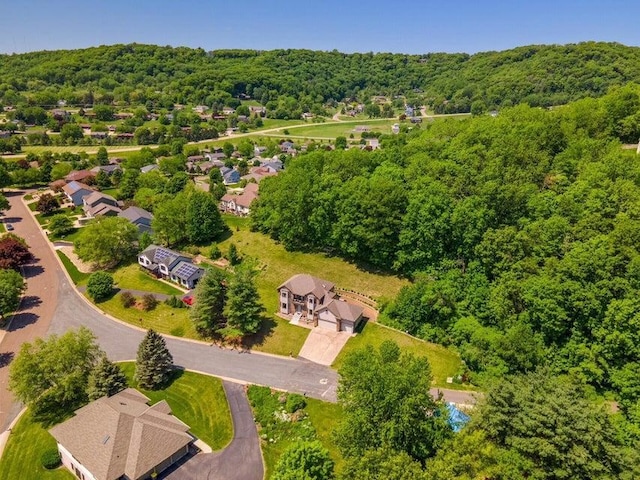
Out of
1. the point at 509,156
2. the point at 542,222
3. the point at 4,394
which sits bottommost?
the point at 4,394

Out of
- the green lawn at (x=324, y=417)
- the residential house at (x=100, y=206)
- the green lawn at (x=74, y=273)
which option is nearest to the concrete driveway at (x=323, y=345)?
the green lawn at (x=324, y=417)

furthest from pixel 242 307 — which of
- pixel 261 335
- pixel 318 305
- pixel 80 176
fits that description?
pixel 80 176

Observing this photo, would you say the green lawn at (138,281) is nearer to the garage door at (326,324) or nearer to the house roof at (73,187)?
the garage door at (326,324)

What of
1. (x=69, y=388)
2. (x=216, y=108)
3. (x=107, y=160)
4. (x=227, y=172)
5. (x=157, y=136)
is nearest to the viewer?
(x=69, y=388)

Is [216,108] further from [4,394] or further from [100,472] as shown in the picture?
[100,472]

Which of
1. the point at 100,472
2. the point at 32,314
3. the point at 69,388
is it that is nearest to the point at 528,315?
the point at 100,472

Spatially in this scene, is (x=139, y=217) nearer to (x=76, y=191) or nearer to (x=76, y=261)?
(x=76, y=261)
